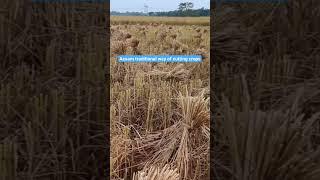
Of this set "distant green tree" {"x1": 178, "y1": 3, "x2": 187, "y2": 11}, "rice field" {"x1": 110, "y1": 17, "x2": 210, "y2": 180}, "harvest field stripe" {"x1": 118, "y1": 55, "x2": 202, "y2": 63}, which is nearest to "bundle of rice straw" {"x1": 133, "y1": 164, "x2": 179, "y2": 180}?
"rice field" {"x1": 110, "y1": 17, "x2": 210, "y2": 180}

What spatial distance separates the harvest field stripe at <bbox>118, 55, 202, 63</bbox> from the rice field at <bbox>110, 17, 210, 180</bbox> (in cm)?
1

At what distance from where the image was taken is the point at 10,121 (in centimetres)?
181

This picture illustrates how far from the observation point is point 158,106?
5.60ft

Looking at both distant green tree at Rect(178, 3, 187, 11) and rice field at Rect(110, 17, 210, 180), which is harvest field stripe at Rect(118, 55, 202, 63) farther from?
distant green tree at Rect(178, 3, 187, 11)

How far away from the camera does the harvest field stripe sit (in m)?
1.66

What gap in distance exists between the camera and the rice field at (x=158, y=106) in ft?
5.47

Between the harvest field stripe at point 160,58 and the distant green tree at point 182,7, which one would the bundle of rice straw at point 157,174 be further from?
the distant green tree at point 182,7

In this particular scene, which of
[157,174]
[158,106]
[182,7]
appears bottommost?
[157,174]

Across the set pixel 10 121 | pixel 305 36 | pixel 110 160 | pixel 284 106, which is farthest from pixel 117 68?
pixel 305 36

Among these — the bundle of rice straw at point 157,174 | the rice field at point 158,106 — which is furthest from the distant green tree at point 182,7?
the bundle of rice straw at point 157,174

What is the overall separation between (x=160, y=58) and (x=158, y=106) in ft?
0.46

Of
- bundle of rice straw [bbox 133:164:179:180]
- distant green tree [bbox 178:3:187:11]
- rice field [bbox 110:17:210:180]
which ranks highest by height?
distant green tree [bbox 178:3:187:11]

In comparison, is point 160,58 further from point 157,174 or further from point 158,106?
point 157,174

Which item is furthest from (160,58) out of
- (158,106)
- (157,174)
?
(157,174)
